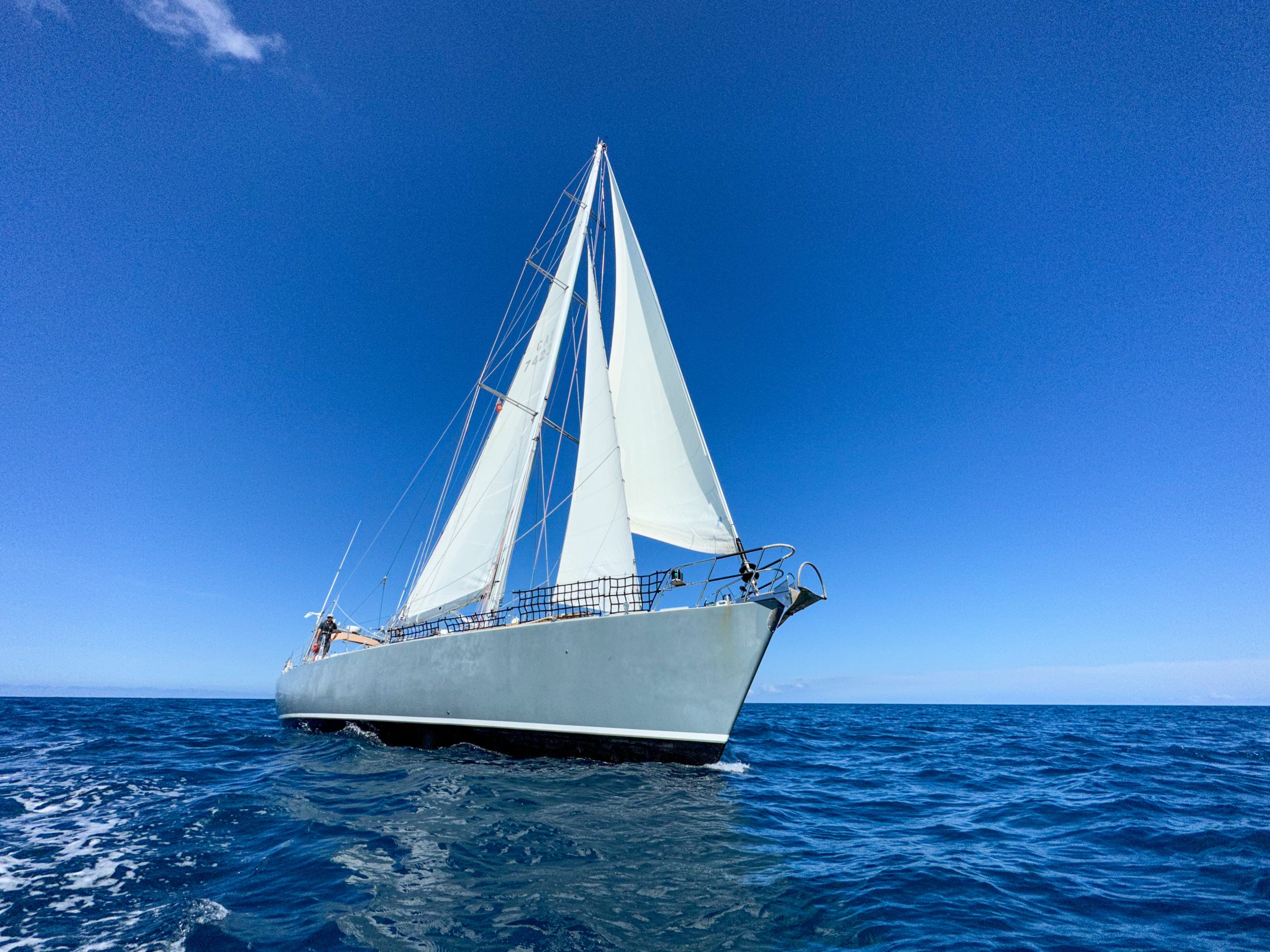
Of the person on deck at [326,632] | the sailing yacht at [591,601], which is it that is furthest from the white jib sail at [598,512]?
the person on deck at [326,632]

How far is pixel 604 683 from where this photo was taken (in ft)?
29.3

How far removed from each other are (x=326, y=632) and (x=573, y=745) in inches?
465

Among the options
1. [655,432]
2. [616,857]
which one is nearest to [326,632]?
[655,432]

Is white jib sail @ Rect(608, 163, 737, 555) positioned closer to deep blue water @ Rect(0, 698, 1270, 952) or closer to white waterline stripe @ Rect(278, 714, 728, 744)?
white waterline stripe @ Rect(278, 714, 728, 744)

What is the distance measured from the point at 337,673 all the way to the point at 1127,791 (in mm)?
16893

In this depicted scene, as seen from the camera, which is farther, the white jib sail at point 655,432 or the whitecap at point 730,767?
the white jib sail at point 655,432

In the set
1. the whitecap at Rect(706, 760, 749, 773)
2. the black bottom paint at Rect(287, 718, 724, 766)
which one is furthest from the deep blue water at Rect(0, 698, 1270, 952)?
the black bottom paint at Rect(287, 718, 724, 766)

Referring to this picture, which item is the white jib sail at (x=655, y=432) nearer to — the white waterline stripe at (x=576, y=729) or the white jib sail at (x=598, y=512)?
the white jib sail at (x=598, y=512)

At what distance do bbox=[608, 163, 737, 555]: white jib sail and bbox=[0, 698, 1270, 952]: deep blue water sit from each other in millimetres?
4466

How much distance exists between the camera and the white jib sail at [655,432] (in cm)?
1024

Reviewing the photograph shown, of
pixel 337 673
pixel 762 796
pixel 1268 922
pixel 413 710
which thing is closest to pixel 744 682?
pixel 762 796

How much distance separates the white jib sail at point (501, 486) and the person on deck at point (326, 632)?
3.24 m

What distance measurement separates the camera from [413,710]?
11.0m

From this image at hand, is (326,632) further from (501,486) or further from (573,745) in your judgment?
(573,745)
